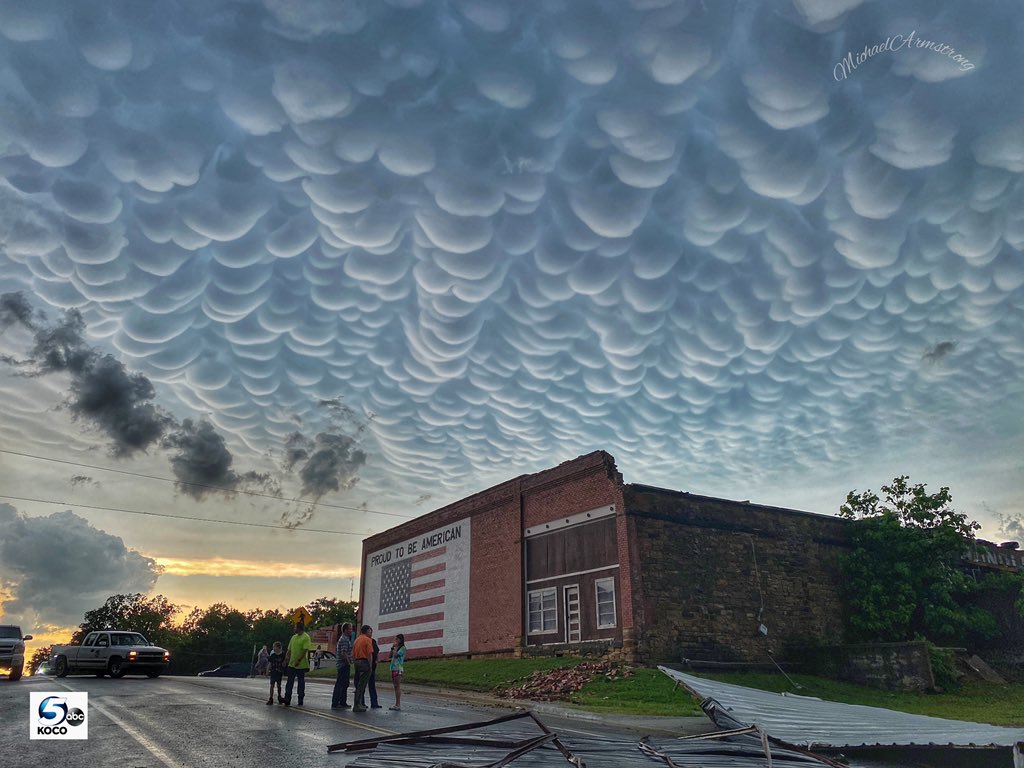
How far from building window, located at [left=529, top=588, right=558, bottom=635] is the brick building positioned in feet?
0.20

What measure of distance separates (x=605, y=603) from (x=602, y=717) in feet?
31.1

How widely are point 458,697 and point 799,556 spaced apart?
49.2 feet

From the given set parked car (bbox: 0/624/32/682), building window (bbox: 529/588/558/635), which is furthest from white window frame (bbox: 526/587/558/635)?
parked car (bbox: 0/624/32/682)

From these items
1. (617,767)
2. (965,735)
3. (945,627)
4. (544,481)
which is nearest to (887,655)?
(945,627)

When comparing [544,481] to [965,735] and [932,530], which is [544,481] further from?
[965,735]

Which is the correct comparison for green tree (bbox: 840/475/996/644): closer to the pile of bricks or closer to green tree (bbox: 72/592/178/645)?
the pile of bricks

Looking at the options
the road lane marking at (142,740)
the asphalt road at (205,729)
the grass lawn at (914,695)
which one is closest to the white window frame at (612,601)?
the grass lawn at (914,695)

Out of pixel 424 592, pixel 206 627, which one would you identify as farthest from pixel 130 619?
pixel 424 592

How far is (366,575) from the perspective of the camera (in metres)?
42.1

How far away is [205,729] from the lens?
35.2ft

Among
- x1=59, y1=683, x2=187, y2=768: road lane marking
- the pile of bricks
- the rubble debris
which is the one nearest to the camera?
the rubble debris

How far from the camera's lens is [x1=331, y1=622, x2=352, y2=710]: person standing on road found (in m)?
14.9

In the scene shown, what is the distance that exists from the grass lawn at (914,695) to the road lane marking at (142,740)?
17110 mm

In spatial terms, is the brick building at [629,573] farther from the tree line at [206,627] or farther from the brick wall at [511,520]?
the tree line at [206,627]
